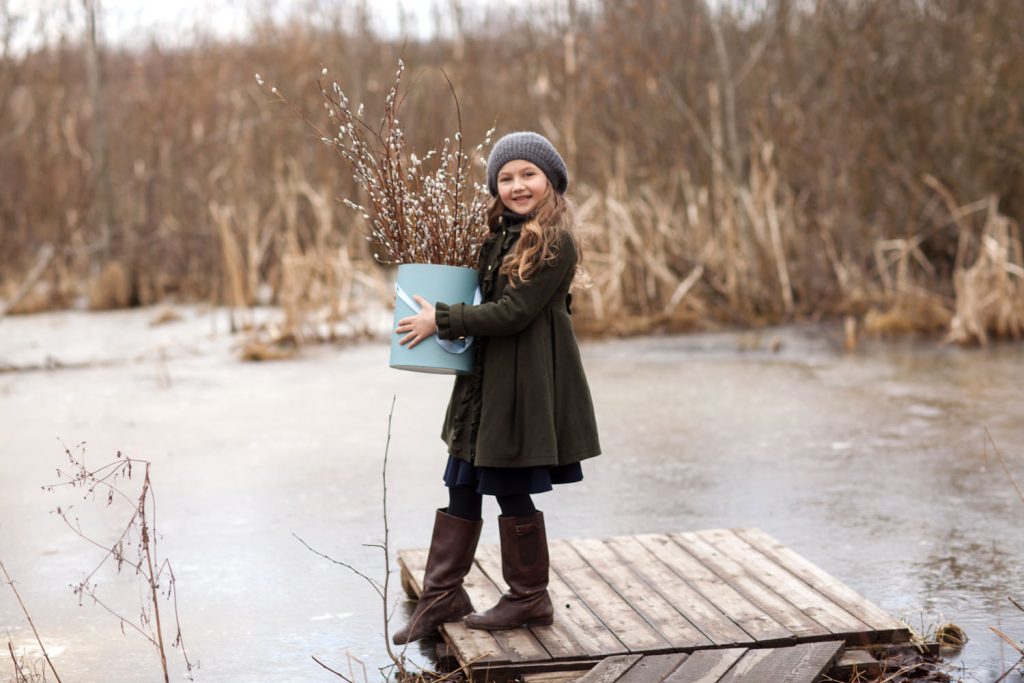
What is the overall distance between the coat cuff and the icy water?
95 centimetres

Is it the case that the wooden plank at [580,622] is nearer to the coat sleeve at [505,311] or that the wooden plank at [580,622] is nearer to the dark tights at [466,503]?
the dark tights at [466,503]

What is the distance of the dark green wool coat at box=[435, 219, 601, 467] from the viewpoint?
3.59 m

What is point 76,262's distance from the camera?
1534 centimetres

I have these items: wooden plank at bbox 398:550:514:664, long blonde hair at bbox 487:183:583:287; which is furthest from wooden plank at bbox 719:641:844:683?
long blonde hair at bbox 487:183:583:287

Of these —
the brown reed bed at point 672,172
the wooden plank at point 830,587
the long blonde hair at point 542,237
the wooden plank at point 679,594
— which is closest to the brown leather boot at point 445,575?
the wooden plank at point 679,594

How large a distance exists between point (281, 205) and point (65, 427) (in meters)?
6.75

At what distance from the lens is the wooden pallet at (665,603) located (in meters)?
3.57

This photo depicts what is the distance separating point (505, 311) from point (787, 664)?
1.19 meters

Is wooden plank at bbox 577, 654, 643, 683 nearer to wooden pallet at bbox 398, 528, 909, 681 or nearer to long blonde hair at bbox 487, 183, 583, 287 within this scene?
wooden pallet at bbox 398, 528, 909, 681

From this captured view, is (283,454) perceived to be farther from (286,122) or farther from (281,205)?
(286,122)

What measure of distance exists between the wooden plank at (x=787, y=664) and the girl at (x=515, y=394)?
63 cm

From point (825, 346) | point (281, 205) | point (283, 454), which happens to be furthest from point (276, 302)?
point (283, 454)

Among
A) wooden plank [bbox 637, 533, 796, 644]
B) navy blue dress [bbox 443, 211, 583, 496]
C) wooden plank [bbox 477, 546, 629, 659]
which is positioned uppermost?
navy blue dress [bbox 443, 211, 583, 496]

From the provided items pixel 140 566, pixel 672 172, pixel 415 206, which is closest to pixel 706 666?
pixel 415 206
